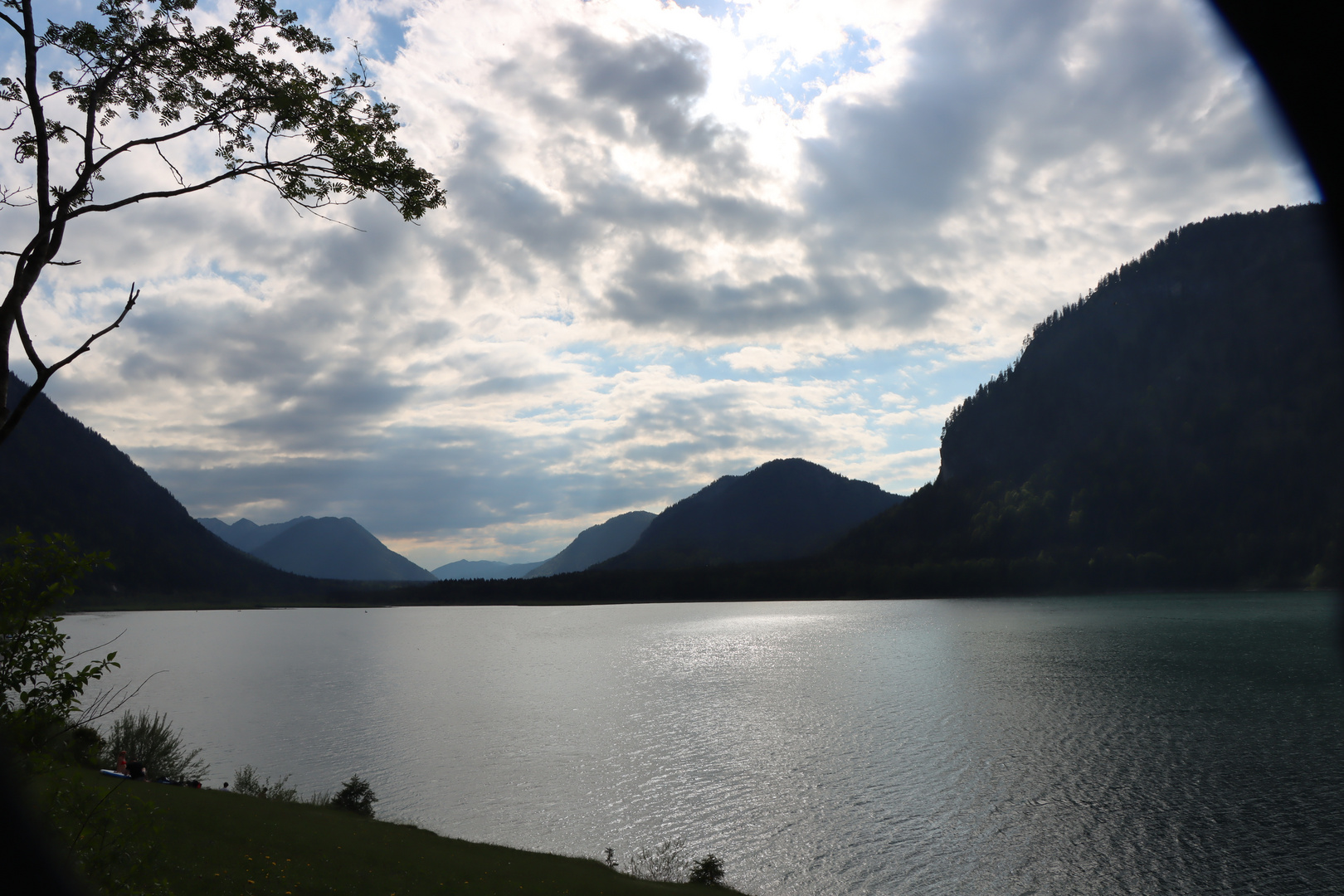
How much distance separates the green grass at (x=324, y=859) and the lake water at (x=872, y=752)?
7.34m

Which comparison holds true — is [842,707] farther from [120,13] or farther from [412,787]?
[120,13]

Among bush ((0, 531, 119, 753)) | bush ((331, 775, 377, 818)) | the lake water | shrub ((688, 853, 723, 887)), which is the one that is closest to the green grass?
shrub ((688, 853, 723, 887))

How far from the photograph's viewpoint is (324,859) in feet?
72.3

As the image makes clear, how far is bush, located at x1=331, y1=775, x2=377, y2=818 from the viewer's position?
33812mm

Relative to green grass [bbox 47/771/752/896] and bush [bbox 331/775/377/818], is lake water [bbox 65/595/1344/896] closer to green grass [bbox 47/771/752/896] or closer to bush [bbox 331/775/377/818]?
bush [bbox 331/775/377/818]

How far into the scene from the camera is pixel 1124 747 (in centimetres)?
4431

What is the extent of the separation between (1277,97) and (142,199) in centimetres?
1507

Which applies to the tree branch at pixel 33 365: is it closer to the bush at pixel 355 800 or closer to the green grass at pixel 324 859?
the green grass at pixel 324 859

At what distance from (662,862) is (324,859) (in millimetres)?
14400

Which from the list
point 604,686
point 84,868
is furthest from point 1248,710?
point 84,868

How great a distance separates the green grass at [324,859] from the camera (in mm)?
19234

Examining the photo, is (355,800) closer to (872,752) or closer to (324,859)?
(324,859)

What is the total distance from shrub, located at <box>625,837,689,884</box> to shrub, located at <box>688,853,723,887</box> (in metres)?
0.85

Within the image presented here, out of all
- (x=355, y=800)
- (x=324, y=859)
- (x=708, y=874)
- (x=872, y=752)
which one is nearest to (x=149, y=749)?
(x=355, y=800)
